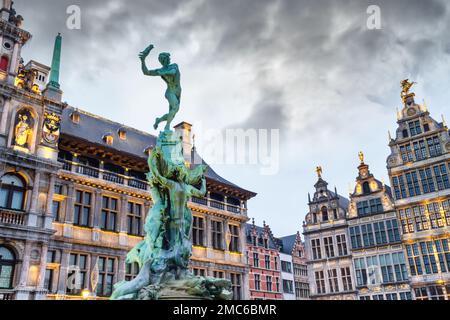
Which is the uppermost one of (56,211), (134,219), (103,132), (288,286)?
(103,132)

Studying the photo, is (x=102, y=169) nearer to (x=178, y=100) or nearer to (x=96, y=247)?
(x=96, y=247)

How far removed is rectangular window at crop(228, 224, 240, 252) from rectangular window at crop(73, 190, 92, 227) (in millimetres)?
11861

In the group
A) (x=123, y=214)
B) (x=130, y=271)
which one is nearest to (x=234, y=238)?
(x=130, y=271)

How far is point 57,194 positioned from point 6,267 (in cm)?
464

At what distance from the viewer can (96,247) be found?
77.4 feet

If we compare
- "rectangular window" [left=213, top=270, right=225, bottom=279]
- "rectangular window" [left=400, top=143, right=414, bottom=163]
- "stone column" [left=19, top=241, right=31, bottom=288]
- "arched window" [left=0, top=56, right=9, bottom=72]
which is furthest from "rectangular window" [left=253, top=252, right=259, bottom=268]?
"arched window" [left=0, top=56, right=9, bottom=72]

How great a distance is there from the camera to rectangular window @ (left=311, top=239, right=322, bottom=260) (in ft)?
135

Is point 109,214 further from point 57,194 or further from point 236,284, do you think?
point 236,284

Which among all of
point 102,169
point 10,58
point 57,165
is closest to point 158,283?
point 57,165

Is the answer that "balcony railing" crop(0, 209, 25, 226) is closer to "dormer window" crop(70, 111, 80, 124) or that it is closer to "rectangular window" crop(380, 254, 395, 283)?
"dormer window" crop(70, 111, 80, 124)

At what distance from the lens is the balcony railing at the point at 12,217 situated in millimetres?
20109

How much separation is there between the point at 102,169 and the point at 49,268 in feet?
21.3

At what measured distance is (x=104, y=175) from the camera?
25.3 meters

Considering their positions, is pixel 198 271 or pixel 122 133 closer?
pixel 198 271
